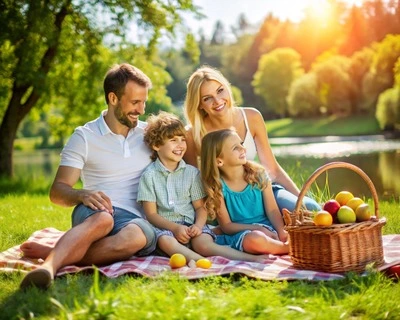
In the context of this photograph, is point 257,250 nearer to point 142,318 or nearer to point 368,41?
point 142,318

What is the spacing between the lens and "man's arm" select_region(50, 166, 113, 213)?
425 centimetres

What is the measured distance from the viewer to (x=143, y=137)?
4.90 m

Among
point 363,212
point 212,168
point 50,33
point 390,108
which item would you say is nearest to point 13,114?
point 50,33

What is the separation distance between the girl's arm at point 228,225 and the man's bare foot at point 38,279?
63.9 inches

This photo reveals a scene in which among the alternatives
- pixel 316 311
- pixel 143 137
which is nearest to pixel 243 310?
pixel 316 311

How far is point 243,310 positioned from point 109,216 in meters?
1.45

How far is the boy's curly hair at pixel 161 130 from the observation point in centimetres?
472

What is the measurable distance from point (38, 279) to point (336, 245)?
175 cm

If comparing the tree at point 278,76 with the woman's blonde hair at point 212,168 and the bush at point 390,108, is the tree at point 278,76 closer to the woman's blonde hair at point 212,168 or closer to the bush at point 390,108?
the bush at point 390,108

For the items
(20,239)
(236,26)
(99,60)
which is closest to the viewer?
(20,239)

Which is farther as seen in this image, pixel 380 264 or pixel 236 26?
pixel 236 26

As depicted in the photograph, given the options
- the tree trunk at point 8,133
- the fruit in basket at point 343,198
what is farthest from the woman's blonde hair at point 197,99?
the tree trunk at point 8,133

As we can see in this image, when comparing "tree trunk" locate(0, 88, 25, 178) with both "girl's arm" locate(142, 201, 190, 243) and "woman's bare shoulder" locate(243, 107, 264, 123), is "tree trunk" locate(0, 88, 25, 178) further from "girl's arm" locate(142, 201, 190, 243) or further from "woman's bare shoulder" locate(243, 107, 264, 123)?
"girl's arm" locate(142, 201, 190, 243)

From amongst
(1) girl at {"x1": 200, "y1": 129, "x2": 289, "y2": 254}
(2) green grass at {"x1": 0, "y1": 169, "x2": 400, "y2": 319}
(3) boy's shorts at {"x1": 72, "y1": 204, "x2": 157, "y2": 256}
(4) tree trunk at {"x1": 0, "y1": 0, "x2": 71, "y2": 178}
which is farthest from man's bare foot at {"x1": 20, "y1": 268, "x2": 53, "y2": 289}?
(4) tree trunk at {"x1": 0, "y1": 0, "x2": 71, "y2": 178}
